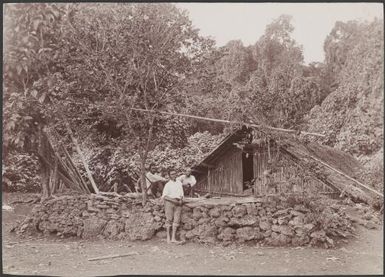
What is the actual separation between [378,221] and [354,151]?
51.8 inches

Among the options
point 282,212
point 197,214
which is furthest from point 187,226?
point 282,212

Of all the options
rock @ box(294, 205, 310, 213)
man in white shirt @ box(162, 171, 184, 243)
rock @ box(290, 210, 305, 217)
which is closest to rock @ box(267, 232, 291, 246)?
rock @ box(290, 210, 305, 217)

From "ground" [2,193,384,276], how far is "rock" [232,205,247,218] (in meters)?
0.64

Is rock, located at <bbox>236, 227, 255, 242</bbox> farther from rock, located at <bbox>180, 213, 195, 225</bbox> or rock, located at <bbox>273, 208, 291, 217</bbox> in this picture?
rock, located at <bbox>180, 213, 195, 225</bbox>

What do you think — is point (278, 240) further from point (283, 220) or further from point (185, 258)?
point (185, 258)

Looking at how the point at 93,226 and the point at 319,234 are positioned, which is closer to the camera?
the point at 319,234

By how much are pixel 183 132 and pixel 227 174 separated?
2.36 m

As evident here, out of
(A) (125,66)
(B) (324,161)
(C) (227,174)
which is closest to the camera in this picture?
(A) (125,66)

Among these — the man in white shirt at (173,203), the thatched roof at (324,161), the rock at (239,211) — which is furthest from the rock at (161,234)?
the thatched roof at (324,161)

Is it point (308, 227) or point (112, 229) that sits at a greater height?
point (308, 227)

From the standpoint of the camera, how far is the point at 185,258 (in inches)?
316

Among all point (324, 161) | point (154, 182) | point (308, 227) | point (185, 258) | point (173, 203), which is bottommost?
point (185, 258)

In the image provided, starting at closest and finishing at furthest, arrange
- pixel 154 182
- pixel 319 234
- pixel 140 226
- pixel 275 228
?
pixel 319 234 < pixel 275 228 < pixel 140 226 < pixel 154 182

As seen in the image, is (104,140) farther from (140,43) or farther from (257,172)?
(257,172)
